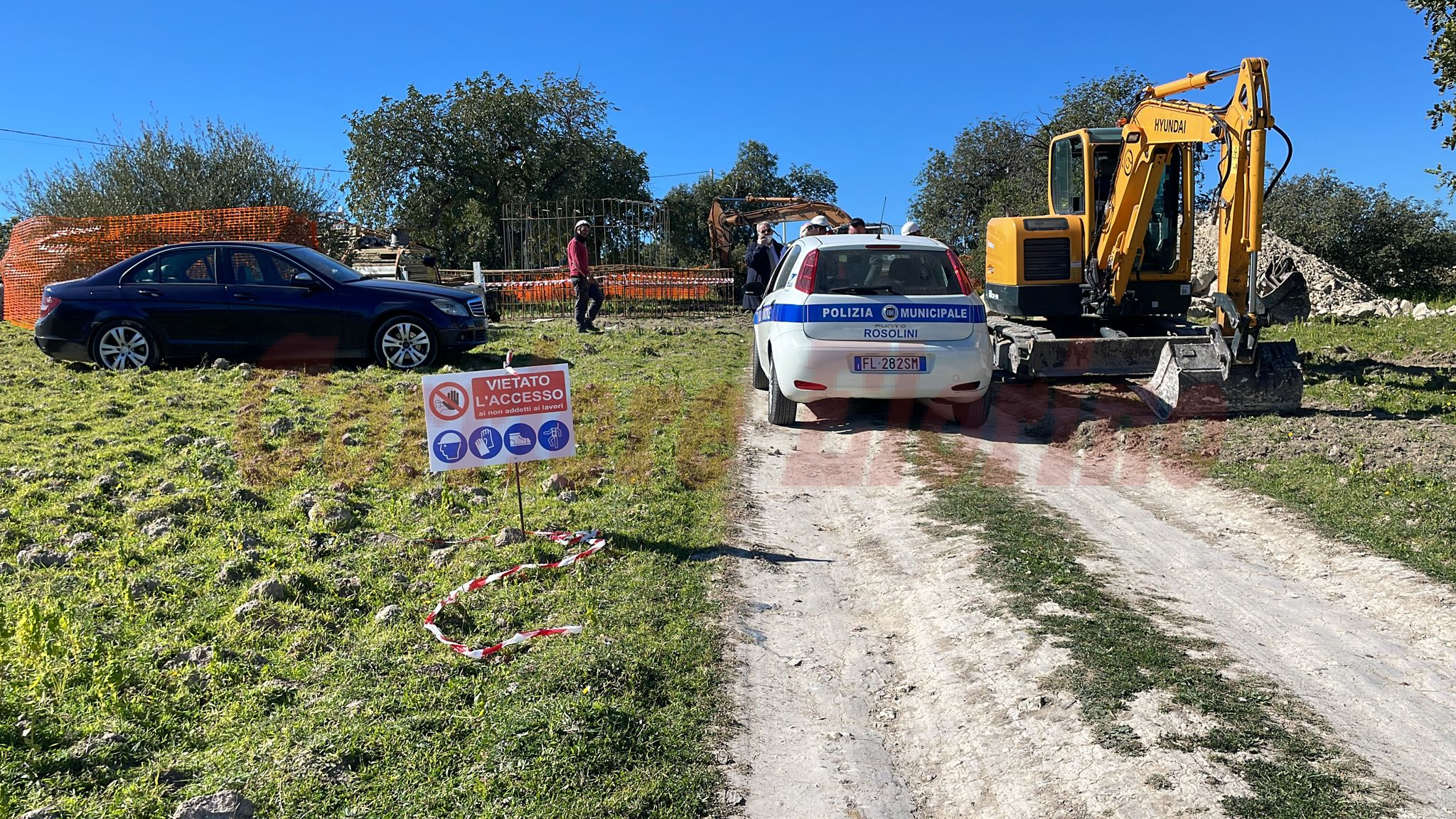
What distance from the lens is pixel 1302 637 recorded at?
14.4 feet

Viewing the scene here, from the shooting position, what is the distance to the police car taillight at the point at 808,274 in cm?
884

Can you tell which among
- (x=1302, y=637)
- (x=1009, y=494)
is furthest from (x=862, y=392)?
(x=1302, y=637)

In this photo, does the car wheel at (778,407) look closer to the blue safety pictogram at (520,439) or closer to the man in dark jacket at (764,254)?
the blue safety pictogram at (520,439)

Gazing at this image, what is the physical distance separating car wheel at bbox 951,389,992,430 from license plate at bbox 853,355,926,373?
33.3 inches

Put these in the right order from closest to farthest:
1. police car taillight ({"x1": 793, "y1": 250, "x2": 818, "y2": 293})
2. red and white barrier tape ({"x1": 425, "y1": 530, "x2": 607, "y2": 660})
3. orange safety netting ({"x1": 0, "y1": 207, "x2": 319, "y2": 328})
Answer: red and white barrier tape ({"x1": 425, "y1": 530, "x2": 607, "y2": 660})
police car taillight ({"x1": 793, "y1": 250, "x2": 818, "y2": 293})
orange safety netting ({"x1": 0, "y1": 207, "x2": 319, "y2": 328})

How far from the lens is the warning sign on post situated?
561cm

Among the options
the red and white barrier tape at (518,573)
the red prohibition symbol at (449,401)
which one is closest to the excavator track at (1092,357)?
the red and white barrier tape at (518,573)

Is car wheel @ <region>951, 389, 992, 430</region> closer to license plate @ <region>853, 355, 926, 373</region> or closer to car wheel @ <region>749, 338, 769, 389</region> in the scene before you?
license plate @ <region>853, 355, 926, 373</region>

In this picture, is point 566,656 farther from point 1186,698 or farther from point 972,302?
point 972,302

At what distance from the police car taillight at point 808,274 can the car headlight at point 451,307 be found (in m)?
4.55

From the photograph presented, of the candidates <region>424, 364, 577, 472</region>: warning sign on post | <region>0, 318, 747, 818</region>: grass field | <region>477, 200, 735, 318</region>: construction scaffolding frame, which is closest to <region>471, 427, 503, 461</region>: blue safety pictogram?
<region>424, 364, 577, 472</region>: warning sign on post

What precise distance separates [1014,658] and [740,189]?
4892 cm

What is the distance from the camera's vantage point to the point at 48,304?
1138cm

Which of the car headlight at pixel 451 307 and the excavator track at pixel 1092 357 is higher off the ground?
the car headlight at pixel 451 307
